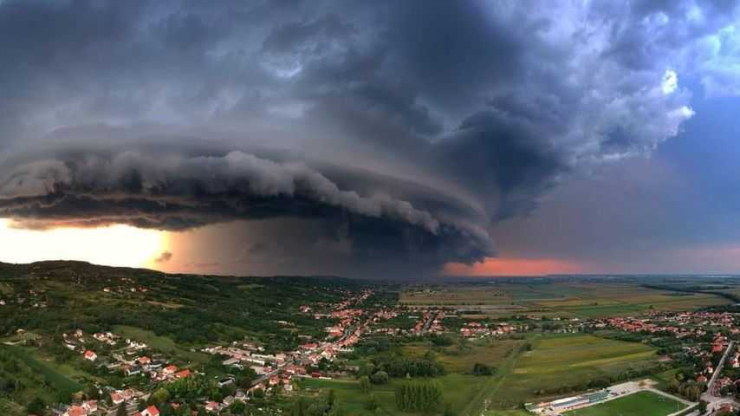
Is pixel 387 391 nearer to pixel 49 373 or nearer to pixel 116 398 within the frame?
pixel 116 398

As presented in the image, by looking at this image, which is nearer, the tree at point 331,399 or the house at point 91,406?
the house at point 91,406

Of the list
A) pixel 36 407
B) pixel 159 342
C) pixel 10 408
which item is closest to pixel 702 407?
pixel 36 407

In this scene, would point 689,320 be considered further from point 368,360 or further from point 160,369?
point 160,369

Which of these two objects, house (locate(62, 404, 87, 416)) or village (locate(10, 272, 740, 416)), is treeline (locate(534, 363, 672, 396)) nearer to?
village (locate(10, 272, 740, 416))

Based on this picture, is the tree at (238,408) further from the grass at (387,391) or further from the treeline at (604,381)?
the treeline at (604,381)

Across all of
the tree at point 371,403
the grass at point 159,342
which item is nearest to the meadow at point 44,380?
the grass at point 159,342

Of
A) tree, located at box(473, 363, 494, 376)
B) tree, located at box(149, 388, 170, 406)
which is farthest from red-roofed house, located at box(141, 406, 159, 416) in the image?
tree, located at box(473, 363, 494, 376)
